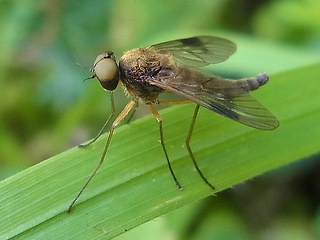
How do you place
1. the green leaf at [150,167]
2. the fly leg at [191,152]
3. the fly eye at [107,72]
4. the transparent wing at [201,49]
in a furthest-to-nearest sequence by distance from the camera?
the transparent wing at [201,49] < the fly eye at [107,72] < the fly leg at [191,152] < the green leaf at [150,167]

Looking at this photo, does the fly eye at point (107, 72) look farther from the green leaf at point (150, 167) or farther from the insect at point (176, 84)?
the green leaf at point (150, 167)

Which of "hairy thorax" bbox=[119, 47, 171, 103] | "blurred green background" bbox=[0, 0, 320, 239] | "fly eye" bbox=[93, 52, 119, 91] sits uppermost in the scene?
"fly eye" bbox=[93, 52, 119, 91]

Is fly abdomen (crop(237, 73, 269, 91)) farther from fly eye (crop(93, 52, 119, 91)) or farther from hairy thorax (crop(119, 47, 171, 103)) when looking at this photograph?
fly eye (crop(93, 52, 119, 91))

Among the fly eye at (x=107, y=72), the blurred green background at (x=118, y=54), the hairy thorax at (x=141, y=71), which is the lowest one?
the blurred green background at (x=118, y=54)

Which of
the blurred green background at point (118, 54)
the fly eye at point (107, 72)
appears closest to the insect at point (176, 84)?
the fly eye at point (107, 72)

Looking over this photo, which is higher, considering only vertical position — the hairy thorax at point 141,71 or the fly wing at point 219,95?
the hairy thorax at point 141,71

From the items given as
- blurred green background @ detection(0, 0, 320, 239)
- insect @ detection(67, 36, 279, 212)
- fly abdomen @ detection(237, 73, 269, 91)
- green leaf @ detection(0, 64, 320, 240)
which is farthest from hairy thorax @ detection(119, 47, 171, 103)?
blurred green background @ detection(0, 0, 320, 239)

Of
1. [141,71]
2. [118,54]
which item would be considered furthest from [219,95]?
[118,54]
